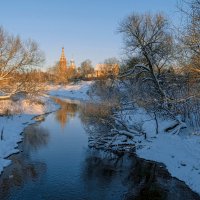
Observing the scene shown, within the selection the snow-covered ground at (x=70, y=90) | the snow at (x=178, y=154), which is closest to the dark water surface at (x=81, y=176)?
the snow at (x=178, y=154)

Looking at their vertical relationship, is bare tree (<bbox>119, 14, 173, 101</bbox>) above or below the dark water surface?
above

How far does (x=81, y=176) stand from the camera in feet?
48.7

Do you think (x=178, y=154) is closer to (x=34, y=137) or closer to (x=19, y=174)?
(x=19, y=174)

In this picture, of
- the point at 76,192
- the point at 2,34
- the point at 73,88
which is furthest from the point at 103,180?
the point at 73,88

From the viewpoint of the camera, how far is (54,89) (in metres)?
89.6

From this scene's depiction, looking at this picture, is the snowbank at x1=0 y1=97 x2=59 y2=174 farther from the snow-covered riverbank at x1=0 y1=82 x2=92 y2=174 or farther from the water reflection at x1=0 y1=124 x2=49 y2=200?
the water reflection at x1=0 y1=124 x2=49 y2=200

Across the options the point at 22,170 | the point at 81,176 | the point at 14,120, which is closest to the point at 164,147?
the point at 81,176

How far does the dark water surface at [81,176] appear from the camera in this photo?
41.6 feet

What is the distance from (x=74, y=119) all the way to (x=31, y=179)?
61.2ft

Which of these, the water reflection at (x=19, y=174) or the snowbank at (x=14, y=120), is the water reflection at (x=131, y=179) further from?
the snowbank at (x=14, y=120)

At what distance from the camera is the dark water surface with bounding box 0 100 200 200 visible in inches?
499

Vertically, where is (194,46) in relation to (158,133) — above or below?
above

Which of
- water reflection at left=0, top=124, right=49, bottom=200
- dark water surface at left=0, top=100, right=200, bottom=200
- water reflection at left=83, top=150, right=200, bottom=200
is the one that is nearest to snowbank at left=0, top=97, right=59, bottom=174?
water reflection at left=0, top=124, right=49, bottom=200

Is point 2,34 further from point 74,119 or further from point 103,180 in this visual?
point 103,180
